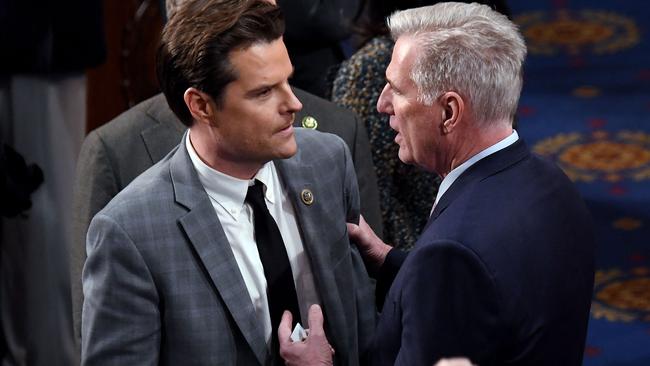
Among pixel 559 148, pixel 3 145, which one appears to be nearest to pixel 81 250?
pixel 3 145

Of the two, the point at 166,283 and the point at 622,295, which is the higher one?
the point at 166,283

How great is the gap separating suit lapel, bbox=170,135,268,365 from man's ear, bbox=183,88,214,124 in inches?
4.2

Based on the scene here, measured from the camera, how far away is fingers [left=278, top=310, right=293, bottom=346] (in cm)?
200

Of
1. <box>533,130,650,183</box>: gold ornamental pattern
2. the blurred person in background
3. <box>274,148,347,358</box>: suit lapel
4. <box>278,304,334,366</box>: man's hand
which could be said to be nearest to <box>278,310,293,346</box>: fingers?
<box>278,304,334,366</box>: man's hand

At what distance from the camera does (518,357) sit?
6.26 ft

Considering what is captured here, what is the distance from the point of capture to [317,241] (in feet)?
6.95

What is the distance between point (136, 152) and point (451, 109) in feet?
2.53

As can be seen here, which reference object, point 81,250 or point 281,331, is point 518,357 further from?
point 81,250

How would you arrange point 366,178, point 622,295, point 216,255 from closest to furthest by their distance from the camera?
point 216,255 < point 366,178 < point 622,295

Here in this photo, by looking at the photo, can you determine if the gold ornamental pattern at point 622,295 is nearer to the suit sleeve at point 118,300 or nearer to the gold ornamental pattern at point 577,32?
the gold ornamental pattern at point 577,32

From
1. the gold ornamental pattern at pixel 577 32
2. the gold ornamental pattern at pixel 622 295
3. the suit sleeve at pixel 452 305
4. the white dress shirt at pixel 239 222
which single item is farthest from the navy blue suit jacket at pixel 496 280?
the gold ornamental pattern at pixel 577 32

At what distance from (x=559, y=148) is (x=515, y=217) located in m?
3.42

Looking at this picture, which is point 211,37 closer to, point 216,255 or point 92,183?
point 216,255

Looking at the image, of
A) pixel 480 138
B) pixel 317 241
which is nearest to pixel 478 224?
pixel 480 138
